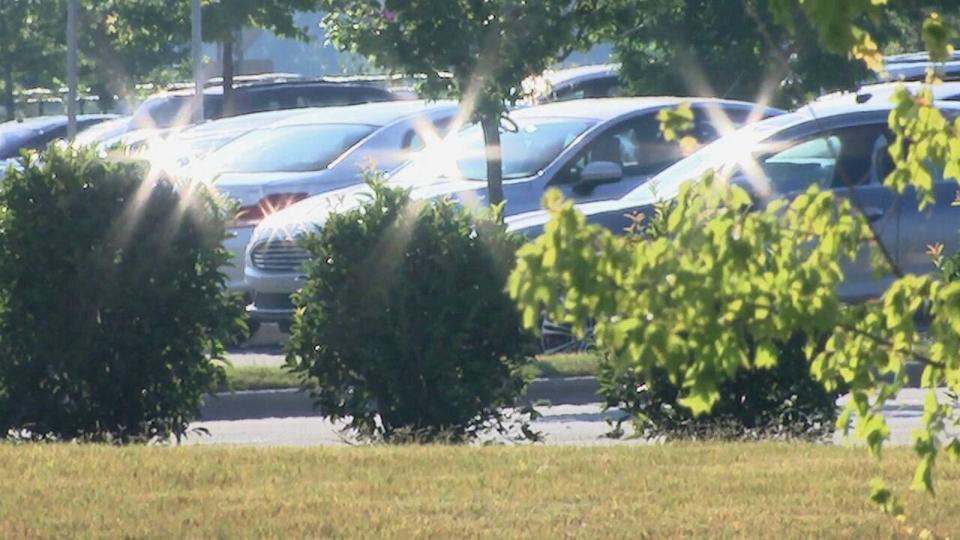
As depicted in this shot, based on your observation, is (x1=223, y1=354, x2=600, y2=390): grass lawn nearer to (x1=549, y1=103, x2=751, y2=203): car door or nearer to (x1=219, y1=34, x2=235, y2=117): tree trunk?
(x1=549, y1=103, x2=751, y2=203): car door

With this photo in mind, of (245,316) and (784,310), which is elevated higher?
(784,310)

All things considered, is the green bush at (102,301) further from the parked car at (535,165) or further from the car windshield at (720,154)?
the car windshield at (720,154)

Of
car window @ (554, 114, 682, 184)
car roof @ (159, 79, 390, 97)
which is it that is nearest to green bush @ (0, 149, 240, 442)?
car window @ (554, 114, 682, 184)

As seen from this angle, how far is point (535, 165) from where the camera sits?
14461 millimetres

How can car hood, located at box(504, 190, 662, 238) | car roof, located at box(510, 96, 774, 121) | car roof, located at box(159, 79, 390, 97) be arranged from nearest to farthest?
car hood, located at box(504, 190, 662, 238) → car roof, located at box(510, 96, 774, 121) → car roof, located at box(159, 79, 390, 97)

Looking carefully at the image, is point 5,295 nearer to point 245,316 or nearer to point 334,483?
point 245,316

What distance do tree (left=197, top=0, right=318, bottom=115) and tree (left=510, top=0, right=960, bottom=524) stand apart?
24.4 metres

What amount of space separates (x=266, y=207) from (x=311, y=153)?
1103mm

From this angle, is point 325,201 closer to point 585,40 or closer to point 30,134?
point 585,40

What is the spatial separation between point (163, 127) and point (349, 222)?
56.0ft

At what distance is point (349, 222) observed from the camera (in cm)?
926

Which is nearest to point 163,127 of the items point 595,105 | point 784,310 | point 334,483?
point 595,105

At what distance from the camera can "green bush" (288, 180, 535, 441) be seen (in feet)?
30.0

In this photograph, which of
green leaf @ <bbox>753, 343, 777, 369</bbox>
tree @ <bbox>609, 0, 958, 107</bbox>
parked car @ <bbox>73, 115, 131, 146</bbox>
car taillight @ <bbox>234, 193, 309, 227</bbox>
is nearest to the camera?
green leaf @ <bbox>753, 343, 777, 369</bbox>
